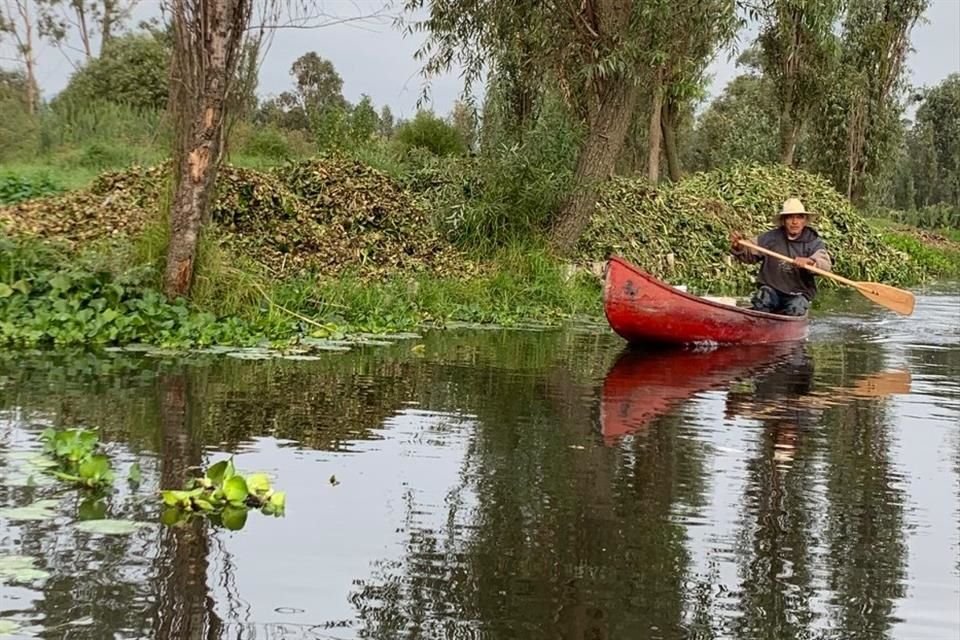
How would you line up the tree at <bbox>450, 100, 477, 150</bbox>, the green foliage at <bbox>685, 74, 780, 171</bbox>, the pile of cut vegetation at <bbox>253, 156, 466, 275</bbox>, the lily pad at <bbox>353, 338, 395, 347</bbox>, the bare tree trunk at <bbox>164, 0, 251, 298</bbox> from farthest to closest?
the green foliage at <bbox>685, 74, 780, 171</bbox> < the tree at <bbox>450, 100, 477, 150</bbox> < the pile of cut vegetation at <bbox>253, 156, 466, 275</bbox> < the lily pad at <bbox>353, 338, 395, 347</bbox> < the bare tree trunk at <bbox>164, 0, 251, 298</bbox>

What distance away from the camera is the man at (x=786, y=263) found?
11953 millimetres

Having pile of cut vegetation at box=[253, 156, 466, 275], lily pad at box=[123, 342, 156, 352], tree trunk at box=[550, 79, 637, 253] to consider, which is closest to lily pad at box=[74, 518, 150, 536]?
lily pad at box=[123, 342, 156, 352]

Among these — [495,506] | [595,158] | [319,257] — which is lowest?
[495,506]

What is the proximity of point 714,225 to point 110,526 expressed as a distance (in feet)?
59.3

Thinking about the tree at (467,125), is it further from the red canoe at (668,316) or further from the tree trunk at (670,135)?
the red canoe at (668,316)

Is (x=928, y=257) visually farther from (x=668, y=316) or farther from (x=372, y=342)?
(x=372, y=342)

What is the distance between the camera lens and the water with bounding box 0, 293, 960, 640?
11.5 feet

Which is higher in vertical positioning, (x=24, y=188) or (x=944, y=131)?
(x=944, y=131)

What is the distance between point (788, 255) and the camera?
12094mm

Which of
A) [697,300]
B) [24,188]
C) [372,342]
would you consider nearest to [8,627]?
[372,342]

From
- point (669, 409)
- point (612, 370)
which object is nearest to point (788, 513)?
point (669, 409)

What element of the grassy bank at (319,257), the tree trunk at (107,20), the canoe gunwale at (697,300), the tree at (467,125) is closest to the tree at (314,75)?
the tree trunk at (107,20)

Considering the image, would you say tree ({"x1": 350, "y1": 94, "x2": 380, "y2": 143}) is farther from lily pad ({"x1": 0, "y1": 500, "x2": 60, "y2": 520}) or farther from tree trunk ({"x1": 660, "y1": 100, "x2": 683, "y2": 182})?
lily pad ({"x1": 0, "y1": 500, "x2": 60, "y2": 520})

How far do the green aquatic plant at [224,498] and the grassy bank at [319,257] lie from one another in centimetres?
472
